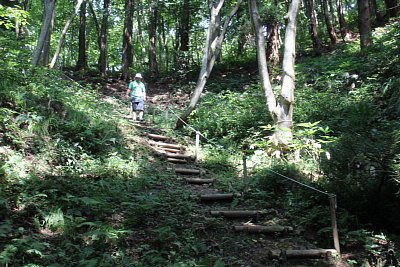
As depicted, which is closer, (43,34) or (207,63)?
(43,34)

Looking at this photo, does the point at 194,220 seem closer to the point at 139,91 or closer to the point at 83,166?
the point at 83,166

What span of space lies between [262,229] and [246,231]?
28 cm

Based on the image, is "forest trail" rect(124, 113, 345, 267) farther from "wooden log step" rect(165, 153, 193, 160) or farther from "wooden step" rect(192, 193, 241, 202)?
"wooden log step" rect(165, 153, 193, 160)

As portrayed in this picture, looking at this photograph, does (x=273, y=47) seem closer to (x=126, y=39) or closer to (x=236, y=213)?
(x=126, y=39)

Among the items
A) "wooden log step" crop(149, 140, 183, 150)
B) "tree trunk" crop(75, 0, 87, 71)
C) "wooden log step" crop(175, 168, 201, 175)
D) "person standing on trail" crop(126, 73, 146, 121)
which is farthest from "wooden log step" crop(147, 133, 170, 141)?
"tree trunk" crop(75, 0, 87, 71)

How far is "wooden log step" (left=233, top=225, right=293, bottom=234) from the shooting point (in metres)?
5.98

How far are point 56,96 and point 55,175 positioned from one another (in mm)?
3960

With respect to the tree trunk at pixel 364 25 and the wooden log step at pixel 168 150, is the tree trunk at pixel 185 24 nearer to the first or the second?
the tree trunk at pixel 364 25

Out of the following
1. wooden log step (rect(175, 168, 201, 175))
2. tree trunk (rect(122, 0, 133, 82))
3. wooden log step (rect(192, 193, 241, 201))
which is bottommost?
wooden log step (rect(192, 193, 241, 201))

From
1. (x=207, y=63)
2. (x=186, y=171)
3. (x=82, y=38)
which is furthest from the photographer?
(x=82, y=38)

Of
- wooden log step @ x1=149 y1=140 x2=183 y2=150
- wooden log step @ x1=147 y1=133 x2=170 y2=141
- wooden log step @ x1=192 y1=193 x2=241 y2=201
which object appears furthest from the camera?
wooden log step @ x1=147 y1=133 x2=170 y2=141

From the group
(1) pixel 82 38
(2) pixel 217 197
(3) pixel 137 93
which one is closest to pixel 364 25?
(3) pixel 137 93

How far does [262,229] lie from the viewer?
19.8 feet

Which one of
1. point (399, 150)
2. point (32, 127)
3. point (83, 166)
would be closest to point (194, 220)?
point (83, 166)
